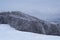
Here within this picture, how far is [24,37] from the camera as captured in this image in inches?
77.6

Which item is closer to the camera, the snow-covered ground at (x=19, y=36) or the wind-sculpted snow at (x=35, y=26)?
the snow-covered ground at (x=19, y=36)

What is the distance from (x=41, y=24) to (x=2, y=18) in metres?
0.83

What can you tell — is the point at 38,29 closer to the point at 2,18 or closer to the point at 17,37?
the point at 17,37

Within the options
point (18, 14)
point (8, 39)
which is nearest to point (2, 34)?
point (8, 39)

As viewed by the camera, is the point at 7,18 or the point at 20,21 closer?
the point at 20,21

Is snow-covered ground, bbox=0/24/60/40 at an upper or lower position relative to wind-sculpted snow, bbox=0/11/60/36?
lower

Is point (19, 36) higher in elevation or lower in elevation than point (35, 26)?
lower

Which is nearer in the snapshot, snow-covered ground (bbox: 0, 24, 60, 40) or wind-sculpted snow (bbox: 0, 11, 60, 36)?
snow-covered ground (bbox: 0, 24, 60, 40)

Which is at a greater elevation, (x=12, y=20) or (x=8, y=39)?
(x=12, y=20)

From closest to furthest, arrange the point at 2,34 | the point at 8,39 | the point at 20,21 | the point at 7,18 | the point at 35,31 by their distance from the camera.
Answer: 1. the point at 8,39
2. the point at 2,34
3. the point at 35,31
4. the point at 20,21
5. the point at 7,18

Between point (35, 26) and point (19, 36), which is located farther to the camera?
point (35, 26)

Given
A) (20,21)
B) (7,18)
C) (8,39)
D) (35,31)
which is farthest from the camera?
Result: (7,18)

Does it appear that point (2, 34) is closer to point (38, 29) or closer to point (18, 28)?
point (18, 28)

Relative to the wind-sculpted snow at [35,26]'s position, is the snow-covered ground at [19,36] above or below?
below
